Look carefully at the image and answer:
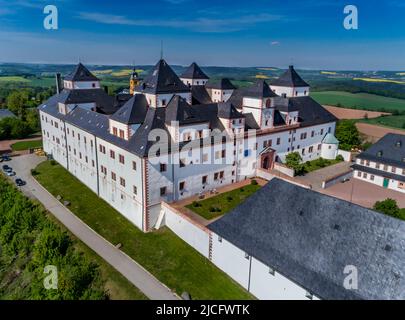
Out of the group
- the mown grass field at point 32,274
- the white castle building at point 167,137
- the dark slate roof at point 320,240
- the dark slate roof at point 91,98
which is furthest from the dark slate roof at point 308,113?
the mown grass field at point 32,274

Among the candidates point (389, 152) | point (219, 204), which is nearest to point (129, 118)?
point (219, 204)

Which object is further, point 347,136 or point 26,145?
point 26,145

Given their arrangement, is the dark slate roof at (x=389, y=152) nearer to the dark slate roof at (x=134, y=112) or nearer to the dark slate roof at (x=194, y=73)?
the dark slate roof at (x=134, y=112)

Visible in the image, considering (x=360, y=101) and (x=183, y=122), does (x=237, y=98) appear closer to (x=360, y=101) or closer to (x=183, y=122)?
(x=183, y=122)

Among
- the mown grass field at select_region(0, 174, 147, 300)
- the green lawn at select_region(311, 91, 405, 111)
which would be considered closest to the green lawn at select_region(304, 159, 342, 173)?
the mown grass field at select_region(0, 174, 147, 300)

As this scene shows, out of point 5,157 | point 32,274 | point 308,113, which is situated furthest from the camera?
point 5,157

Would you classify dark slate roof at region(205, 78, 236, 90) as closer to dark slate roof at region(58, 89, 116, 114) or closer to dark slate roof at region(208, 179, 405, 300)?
dark slate roof at region(58, 89, 116, 114)
